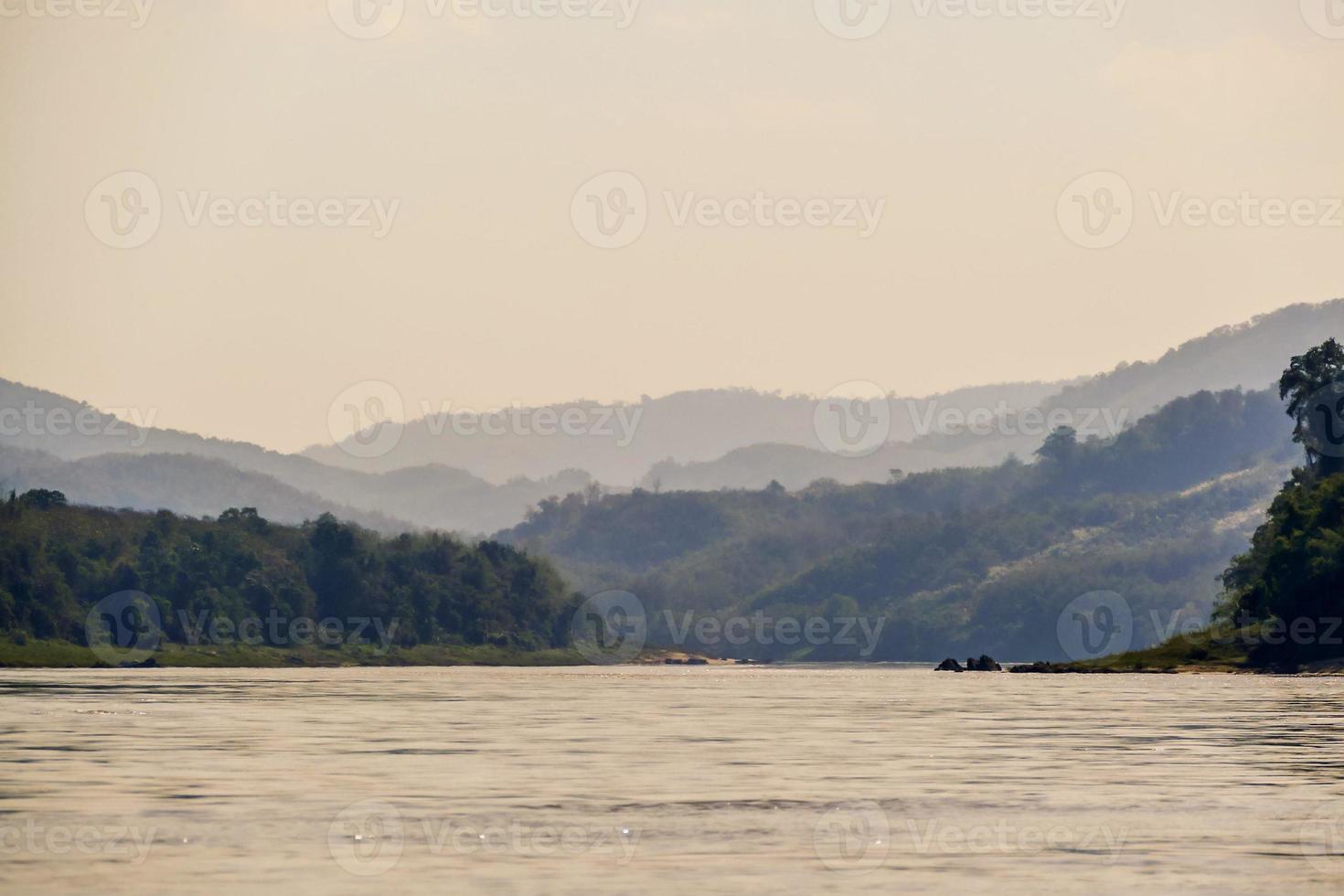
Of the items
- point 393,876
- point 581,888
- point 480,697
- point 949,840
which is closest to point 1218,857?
point 949,840

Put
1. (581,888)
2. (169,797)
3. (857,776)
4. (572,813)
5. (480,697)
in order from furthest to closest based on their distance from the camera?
(480,697), (857,776), (169,797), (572,813), (581,888)

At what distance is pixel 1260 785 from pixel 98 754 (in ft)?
138

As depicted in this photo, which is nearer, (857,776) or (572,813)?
(572,813)

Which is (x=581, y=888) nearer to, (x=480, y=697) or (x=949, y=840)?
(x=949, y=840)

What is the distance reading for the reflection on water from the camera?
43.8 m

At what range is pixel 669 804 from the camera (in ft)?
188

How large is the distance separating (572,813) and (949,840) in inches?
424

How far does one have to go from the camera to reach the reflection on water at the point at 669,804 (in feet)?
144

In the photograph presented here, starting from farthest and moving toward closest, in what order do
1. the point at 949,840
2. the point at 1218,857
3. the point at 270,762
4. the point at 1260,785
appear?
1. the point at 270,762
2. the point at 1260,785
3. the point at 949,840
4. the point at 1218,857

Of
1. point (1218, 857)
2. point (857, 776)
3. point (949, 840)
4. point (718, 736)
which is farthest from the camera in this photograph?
point (718, 736)

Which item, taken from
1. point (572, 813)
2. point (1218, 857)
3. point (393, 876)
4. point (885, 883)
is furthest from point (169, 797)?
point (1218, 857)

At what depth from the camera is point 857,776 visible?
2640 inches

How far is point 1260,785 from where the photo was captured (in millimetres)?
62188

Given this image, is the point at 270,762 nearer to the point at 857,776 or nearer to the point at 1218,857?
the point at 857,776
